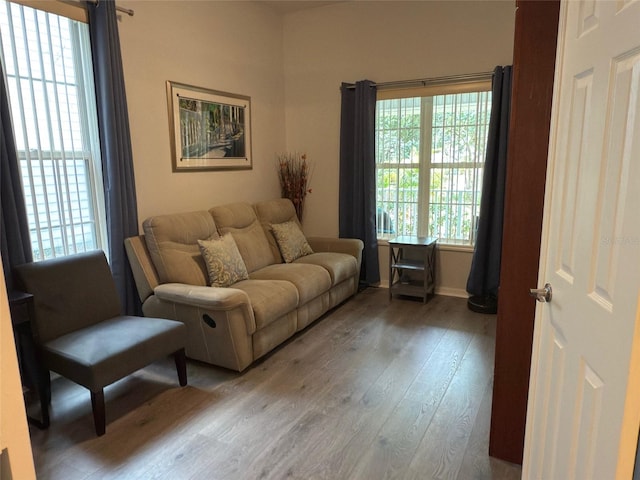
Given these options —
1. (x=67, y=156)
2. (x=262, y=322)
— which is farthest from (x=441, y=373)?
(x=67, y=156)

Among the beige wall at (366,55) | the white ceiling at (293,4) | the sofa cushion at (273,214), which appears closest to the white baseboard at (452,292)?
the beige wall at (366,55)

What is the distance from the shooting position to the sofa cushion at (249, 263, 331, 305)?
129 inches

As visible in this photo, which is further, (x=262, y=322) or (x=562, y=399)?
(x=262, y=322)

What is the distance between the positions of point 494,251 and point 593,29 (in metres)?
2.91

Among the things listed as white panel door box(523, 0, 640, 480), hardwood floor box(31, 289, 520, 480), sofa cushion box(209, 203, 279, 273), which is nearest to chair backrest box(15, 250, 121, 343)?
hardwood floor box(31, 289, 520, 480)

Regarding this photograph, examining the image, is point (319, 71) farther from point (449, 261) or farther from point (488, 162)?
point (449, 261)

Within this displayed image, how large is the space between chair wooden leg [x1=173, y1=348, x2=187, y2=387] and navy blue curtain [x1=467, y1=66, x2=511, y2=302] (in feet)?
8.72

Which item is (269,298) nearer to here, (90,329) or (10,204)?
(90,329)

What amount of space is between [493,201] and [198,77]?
280 cm

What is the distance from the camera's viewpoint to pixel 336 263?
3.81 meters

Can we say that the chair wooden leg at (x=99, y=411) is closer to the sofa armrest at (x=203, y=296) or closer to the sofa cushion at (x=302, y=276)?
the sofa armrest at (x=203, y=296)

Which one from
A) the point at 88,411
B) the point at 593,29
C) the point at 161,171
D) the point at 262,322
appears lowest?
the point at 88,411

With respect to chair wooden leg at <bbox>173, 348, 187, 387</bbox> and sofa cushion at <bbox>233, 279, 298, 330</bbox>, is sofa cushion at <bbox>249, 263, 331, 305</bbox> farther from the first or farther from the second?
chair wooden leg at <bbox>173, 348, 187, 387</bbox>

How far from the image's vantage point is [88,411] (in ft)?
7.77
